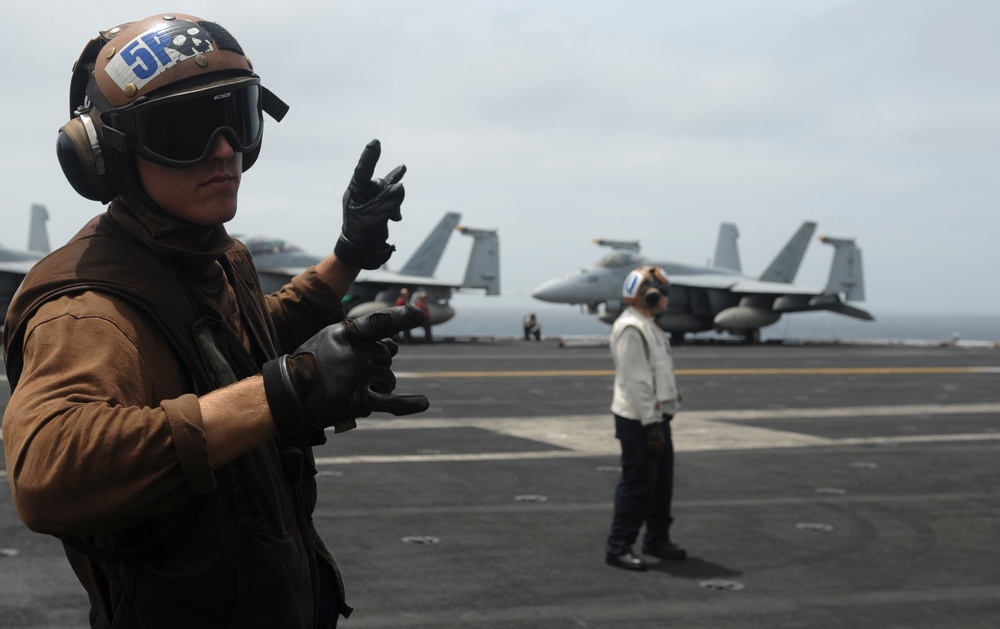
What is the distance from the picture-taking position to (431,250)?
47.0 meters

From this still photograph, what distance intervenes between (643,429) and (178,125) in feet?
18.8

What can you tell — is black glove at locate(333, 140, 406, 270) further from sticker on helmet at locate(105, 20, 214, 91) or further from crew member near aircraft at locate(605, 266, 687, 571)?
crew member near aircraft at locate(605, 266, 687, 571)

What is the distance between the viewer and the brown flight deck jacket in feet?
5.94

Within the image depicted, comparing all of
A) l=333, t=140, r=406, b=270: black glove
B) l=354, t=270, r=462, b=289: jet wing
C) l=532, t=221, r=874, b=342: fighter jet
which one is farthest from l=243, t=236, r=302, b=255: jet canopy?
l=333, t=140, r=406, b=270: black glove

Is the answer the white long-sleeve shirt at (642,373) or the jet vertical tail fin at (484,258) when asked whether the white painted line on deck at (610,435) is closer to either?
the white long-sleeve shirt at (642,373)

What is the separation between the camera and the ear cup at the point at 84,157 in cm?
220

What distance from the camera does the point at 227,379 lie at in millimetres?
2199

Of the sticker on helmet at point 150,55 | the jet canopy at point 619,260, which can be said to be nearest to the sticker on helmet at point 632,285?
the sticker on helmet at point 150,55

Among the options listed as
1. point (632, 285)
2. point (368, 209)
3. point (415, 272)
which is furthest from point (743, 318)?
point (368, 209)

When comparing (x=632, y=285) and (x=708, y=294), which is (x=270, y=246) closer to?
(x=708, y=294)

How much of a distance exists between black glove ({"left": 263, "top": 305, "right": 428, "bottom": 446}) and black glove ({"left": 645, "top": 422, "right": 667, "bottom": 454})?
18.3 ft

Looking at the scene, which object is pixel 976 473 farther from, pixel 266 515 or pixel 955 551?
pixel 266 515

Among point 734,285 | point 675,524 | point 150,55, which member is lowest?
point 675,524

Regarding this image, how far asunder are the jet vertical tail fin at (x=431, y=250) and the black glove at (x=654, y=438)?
39772 millimetres
